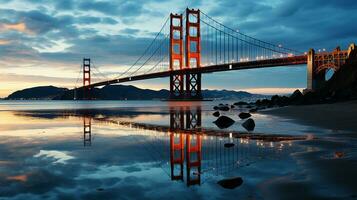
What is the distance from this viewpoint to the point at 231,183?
4.24m

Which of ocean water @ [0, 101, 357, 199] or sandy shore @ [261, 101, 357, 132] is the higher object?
sandy shore @ [261, 101, 357, 132]

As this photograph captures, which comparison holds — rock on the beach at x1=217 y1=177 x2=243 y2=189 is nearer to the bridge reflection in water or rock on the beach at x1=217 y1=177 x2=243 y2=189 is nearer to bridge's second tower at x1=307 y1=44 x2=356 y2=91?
the bridge reflection in water

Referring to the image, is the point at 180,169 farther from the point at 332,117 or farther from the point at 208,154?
the point at 332,117

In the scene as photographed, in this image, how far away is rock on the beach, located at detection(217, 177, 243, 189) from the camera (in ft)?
13.7

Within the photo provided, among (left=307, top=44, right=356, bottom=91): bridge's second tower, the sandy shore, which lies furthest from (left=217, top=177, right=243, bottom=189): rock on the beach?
(left=307, top=44, right=356, bottom=91): bridge's second tower

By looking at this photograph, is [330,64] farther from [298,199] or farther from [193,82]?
[298,199]

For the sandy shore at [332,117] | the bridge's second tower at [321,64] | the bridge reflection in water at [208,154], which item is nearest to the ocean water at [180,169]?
the bridge reflection in water at [208,154]

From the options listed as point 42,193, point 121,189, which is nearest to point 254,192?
point 121,189

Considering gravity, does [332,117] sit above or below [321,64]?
below

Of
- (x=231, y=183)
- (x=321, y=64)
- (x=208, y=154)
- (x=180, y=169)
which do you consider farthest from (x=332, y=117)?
(x=321, y=64)

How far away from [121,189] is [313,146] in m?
4.66

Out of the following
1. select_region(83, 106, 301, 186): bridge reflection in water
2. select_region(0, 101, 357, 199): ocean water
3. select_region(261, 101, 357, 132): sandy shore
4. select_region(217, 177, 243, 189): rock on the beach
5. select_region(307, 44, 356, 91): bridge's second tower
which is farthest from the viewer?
select_region(307, 44, 356, 91): bridge's second tower

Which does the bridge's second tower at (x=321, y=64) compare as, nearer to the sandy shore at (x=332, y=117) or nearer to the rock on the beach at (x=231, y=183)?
the sandy shore at (x=332, y=117)

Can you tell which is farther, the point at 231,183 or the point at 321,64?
the point at 321,64
